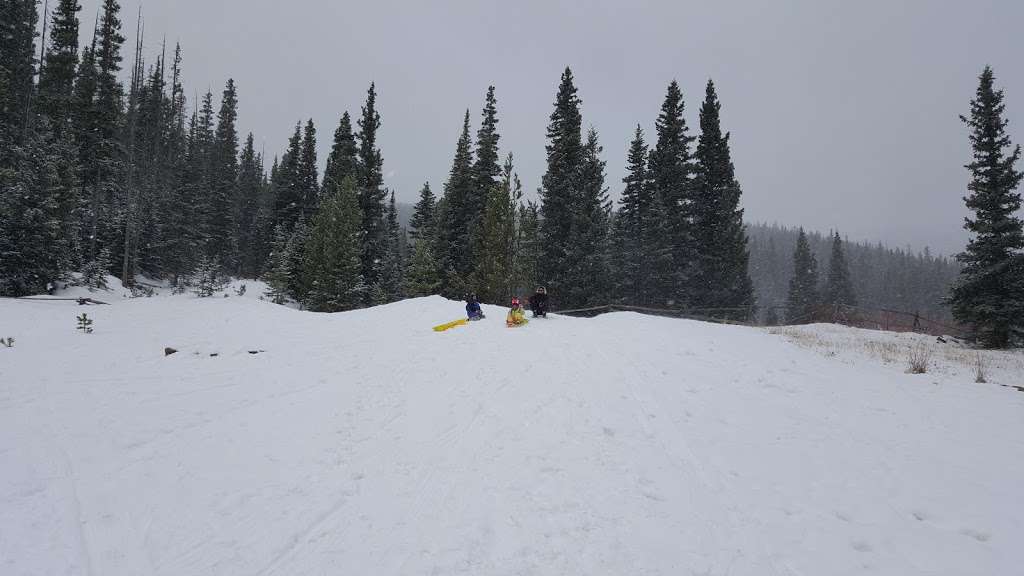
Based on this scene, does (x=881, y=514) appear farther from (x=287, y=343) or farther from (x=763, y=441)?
(x=287, y=343)

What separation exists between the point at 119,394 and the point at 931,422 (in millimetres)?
12212

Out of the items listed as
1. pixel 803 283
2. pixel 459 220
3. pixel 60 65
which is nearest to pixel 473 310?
pixel 459 220

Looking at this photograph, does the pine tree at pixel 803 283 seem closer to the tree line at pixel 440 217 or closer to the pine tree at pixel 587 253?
the tree line at pixel 440 217

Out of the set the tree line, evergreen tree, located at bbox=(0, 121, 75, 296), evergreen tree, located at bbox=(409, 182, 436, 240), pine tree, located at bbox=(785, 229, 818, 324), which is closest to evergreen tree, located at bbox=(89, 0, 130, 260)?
the tree line

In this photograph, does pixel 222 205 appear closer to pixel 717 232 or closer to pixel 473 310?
pixel 473 310

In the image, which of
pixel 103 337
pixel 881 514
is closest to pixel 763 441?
pixel 881 514

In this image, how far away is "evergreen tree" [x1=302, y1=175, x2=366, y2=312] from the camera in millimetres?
26078

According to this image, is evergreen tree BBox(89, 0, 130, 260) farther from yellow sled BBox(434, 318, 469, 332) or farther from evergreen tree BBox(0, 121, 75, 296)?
yellow sled BBox(434, 318, 469, 332)

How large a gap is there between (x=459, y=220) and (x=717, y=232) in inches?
697

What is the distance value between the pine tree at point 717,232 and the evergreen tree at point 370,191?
22053mm

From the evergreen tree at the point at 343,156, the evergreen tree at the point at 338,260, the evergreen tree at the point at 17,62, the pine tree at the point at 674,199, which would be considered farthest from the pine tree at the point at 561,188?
the evergreen tree at the point at 17,62

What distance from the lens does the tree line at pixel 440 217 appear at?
18609 millimetres

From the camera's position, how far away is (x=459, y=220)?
31.4 meters

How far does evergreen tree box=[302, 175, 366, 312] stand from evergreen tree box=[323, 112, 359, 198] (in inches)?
239
